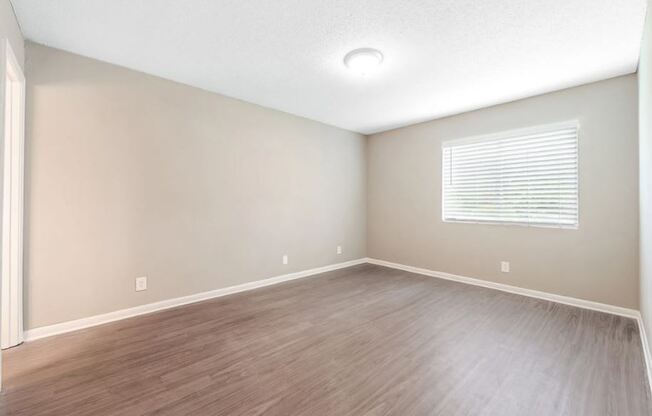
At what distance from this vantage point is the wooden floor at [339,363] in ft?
5.27

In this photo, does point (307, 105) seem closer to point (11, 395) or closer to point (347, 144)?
point (347, 144)

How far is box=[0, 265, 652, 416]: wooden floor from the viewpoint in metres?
1.61

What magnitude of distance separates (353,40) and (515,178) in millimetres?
2767

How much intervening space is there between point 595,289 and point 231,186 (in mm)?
4336

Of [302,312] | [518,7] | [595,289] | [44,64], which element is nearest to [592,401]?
[595,289]

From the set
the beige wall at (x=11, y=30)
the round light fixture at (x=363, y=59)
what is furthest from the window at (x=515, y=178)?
the beige wall at (x=11, y=30)

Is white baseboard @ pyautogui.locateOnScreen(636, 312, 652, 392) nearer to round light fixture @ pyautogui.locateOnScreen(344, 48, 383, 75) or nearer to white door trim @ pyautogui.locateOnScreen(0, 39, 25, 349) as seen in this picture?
round light fixture @ pyautogui.locateOnScreen(344, 48, 383, 75)

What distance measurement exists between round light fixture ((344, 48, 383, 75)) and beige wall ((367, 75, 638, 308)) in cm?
215

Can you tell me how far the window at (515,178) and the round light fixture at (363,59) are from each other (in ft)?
7.19

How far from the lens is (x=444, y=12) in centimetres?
196

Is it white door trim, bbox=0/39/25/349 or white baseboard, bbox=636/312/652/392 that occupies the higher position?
white door trim, bbox=0/39/25/349

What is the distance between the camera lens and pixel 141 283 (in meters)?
2.89

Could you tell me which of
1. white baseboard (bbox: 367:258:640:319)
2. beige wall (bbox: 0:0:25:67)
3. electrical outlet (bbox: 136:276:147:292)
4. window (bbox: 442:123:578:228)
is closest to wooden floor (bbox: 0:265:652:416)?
white baseboard (bbox: 367:258:640:319)

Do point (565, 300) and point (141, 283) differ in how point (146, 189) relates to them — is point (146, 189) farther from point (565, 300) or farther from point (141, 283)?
point (565, 300)
